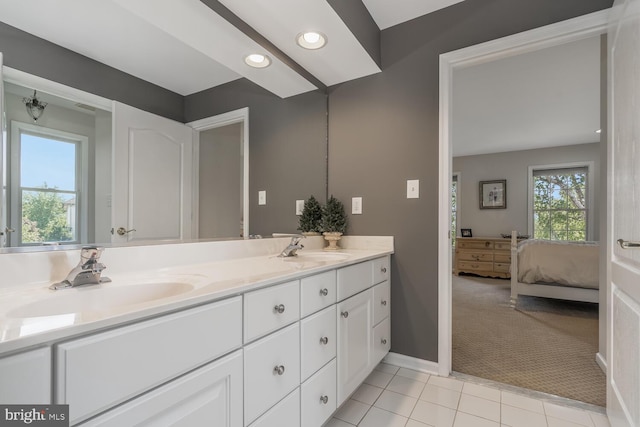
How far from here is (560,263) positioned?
10.4 ft

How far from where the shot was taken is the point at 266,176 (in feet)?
6.03

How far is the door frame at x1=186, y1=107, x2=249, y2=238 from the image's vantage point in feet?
4.53

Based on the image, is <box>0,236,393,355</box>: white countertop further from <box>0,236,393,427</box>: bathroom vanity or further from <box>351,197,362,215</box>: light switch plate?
<box>351,197,362,215</box>: light switch plate

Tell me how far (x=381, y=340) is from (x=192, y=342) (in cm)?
139

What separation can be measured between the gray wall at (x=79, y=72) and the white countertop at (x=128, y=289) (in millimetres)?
554

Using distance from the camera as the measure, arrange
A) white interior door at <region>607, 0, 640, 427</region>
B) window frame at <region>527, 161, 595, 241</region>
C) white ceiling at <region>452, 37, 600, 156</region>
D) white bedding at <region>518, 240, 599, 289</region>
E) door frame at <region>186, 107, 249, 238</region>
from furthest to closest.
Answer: window frame at <region>527, 161, 595, 241</region>, white bedding at <region>518, 240, 599, 289</region>, white ceiling at <region>452, 37, 600, 156</region>, door frame at <region>186, 107, 249, 238</region>, white interior door at <region>607, 0, 640, 427</region>

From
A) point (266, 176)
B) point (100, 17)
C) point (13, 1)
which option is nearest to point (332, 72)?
point (266, 176)

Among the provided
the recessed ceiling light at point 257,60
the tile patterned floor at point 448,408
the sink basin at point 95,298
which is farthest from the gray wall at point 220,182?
the tile patterned floor at point 448,408

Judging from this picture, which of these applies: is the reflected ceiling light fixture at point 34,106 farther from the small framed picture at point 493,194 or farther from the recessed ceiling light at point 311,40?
the small framed picture at point 493,194

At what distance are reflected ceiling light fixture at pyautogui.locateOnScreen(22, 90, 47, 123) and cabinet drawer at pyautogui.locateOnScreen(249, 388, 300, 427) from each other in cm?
112

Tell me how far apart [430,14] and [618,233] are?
→ 1627 millimetres

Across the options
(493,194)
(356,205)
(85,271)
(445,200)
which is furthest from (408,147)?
(493,194)

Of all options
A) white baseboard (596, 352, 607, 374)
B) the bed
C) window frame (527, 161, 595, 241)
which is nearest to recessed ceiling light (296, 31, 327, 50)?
white baseboard (596, 352, 607, 374)

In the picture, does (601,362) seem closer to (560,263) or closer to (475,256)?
(560,263)
